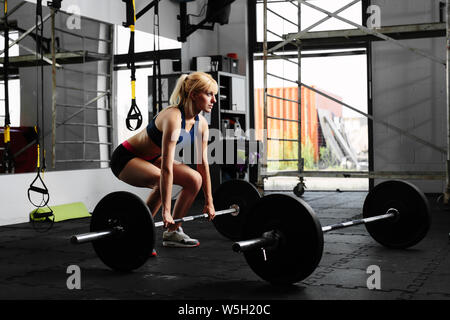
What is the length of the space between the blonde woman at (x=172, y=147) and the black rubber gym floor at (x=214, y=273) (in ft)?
0.96

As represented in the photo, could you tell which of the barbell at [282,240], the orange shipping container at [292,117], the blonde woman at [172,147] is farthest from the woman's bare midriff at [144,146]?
the orange shipping container at [292,117]

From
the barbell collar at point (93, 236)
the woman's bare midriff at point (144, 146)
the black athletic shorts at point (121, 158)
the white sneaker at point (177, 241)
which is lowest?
the white sneaker at point (177, 241)

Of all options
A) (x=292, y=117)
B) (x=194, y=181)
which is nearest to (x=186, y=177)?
(x=194, y=181)

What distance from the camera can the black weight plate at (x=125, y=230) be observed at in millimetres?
2342

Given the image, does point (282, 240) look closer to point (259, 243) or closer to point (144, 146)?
point (259, 243)

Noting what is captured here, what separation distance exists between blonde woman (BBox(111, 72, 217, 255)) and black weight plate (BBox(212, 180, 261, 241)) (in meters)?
0.45

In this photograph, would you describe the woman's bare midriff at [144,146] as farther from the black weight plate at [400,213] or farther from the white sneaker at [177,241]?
the black weight plate at [400,213]

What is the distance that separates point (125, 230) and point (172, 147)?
450mm

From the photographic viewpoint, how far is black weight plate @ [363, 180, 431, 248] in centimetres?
285

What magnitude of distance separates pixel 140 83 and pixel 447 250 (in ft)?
12.1

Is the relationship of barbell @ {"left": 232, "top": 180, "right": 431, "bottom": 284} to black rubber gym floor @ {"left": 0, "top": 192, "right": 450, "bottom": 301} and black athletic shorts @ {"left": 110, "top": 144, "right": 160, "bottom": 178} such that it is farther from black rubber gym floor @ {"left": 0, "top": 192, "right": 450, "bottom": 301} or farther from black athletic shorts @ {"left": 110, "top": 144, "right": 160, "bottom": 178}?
black athletic shorts @ {"left": 110, "top": 144, "right": 160, "bottom": 178}

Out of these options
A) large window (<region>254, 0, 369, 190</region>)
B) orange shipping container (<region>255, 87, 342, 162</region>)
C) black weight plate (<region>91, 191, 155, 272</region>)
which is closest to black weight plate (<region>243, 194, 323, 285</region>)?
black weight plate (<region>91, 191, 155, 272</region>)

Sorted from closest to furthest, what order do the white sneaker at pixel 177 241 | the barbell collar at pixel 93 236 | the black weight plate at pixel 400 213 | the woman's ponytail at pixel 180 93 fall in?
1. the barbell collar at pixel 93 236
2. the woman's ponytail at pixel 180 93
3. the black weight plate at pixel 400 213
4. the white sneaker at pixel 177 241
